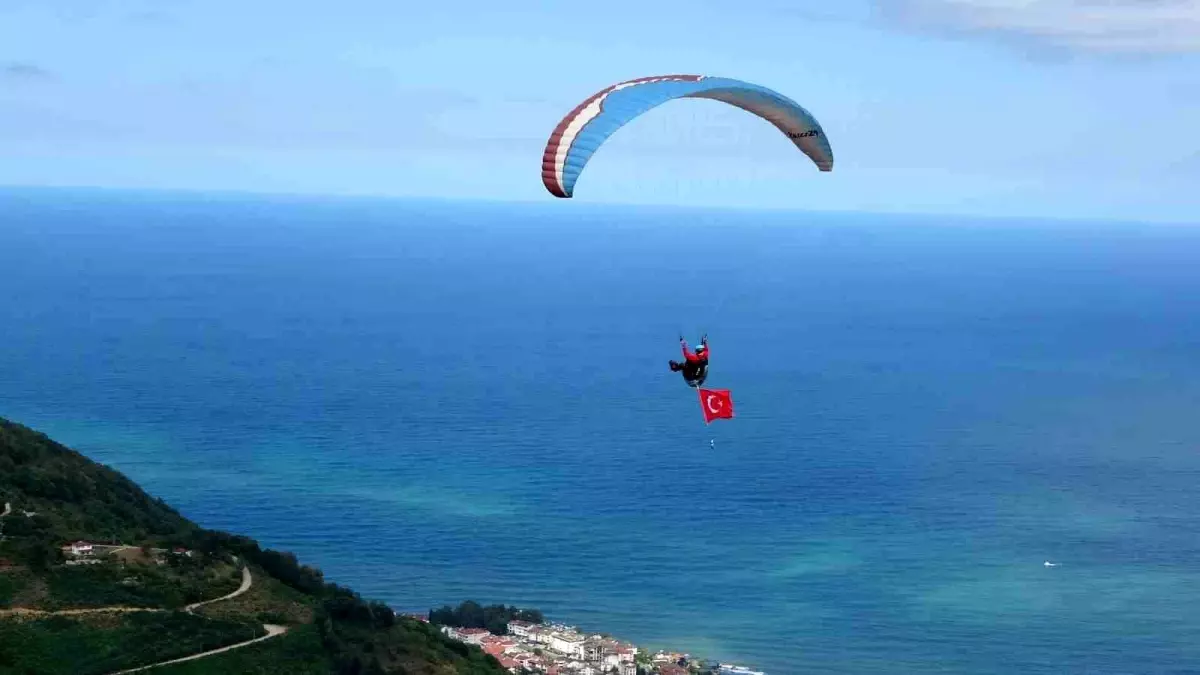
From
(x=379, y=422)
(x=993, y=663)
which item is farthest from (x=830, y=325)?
(x=993, y=663)

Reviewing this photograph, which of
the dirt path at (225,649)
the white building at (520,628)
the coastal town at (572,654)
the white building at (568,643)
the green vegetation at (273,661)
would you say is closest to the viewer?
the dirt path at (225,649)

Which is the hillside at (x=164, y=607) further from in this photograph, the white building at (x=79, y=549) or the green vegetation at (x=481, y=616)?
the green vegetation at (x=481, y=616)

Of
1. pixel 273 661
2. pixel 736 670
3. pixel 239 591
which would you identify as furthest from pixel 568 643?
pixel 273 661

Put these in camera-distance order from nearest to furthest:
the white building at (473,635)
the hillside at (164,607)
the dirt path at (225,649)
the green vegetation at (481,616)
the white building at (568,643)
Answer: the dirt path at (225,649) < the hillside at (164,607) < the white building at (473,635) < the white building at (568,643) < the green vegetation at (481,616)

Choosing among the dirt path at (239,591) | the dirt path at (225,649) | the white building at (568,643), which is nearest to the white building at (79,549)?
the dirt path at (239,591)

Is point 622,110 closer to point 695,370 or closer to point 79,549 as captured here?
point 695,370

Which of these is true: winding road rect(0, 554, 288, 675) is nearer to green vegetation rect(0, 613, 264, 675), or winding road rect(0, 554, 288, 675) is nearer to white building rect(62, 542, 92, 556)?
green vegetation rect(0, 613, 264, 675)

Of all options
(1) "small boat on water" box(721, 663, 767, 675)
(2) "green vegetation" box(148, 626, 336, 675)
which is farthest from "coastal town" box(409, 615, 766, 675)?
(2) "green vegetation" box(148, 626, 336, 675)
